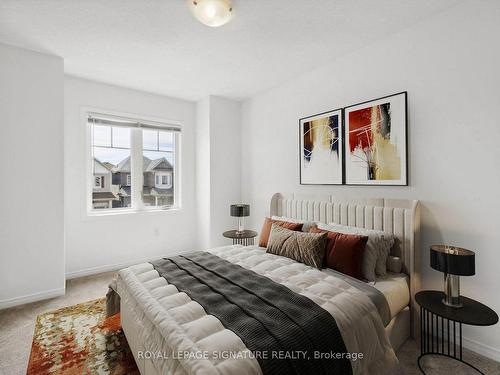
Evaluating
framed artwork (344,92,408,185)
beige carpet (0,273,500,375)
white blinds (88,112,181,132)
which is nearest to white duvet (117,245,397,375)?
beige carpet (0,273,500,375)

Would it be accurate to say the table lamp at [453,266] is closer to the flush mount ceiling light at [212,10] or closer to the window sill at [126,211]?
the flush mount ceiling light at [212,10]

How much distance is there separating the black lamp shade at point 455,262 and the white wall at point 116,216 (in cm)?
364

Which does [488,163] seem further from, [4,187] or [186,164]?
[4,187]

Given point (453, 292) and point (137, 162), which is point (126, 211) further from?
point (453, 292)

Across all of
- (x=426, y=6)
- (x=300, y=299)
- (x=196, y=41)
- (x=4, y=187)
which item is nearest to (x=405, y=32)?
(x=426, y=6)

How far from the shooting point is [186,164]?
4438 mm

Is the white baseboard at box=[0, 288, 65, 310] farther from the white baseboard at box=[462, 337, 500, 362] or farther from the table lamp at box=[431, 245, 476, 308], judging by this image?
the white baseboard at box=[462, 337, 500, 362]

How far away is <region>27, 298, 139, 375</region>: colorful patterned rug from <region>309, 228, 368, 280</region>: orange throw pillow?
1.70 meters

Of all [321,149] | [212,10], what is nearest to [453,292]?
[321,149]

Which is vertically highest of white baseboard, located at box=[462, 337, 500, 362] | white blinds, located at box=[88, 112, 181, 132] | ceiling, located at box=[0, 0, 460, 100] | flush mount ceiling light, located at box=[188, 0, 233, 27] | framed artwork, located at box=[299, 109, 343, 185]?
ceiling, located at box=[0, 0, 460, 100]

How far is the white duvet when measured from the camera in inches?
45.2

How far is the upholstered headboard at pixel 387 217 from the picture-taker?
2.16 m

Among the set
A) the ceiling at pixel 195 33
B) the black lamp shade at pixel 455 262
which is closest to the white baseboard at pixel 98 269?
the ceiling at pixel 195 33

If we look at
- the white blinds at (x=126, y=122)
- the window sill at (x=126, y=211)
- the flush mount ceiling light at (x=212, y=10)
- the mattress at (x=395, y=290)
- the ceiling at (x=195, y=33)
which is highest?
the ceiling at (x=195, y=33)
